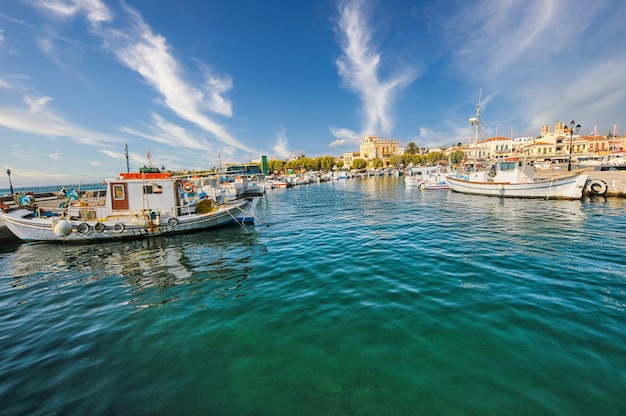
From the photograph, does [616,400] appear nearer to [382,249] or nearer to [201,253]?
[382,249]

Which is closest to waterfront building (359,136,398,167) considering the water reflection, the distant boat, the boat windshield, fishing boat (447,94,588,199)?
the distant boat

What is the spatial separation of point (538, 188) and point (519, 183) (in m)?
1.83

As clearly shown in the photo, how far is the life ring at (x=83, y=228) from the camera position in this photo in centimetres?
1684

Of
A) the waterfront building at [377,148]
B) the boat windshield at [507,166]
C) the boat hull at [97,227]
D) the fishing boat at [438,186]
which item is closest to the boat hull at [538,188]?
the boat windshield at [507,166]

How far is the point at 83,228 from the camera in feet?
55.5

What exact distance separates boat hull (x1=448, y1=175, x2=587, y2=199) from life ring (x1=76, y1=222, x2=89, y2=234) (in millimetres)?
40340

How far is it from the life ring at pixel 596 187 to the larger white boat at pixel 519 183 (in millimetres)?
1989

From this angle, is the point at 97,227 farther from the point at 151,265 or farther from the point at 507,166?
the point at 507,166

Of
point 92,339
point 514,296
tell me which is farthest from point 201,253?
point 514,296

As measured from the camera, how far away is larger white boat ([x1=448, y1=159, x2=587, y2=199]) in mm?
26273

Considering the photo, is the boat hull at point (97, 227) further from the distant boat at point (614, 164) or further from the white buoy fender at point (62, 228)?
the distant boat at point (614, 164)

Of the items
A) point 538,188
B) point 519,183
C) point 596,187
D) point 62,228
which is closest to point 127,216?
point 62,228

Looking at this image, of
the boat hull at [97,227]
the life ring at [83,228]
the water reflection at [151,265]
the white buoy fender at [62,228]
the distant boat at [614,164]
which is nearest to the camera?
the water reflection at [151,265]

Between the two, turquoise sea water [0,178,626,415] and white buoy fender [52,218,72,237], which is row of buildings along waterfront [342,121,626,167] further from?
white buoy fender [52,218,72,237]
